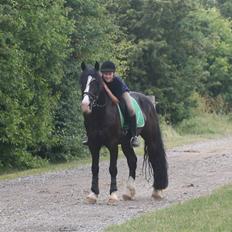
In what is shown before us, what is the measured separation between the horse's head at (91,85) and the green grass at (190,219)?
2.26 m

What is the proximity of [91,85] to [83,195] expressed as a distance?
8.88ft

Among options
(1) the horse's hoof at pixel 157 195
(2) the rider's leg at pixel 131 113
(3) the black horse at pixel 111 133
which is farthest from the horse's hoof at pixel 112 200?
(2) the rider's leg at pixel 131 113

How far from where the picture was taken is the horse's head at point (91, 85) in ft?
36.0

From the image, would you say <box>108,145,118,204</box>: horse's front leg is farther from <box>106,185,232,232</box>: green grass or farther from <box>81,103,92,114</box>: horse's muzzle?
<box>106,185,232,232</box>: green grass

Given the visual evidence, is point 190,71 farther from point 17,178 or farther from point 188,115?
point 17,178

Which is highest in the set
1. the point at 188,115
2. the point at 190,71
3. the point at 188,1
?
the point at 188,1

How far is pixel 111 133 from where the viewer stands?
11562 mm

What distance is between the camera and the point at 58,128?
69.4 feet

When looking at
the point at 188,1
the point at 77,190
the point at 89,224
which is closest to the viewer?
the point at 89,224

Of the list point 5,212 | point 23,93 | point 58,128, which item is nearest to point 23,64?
point 23,93

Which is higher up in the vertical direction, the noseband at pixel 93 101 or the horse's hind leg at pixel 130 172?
the noseband at pixel 93 101

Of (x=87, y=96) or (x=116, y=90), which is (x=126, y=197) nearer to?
(x=116, y=90)

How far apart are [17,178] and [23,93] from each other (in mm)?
2891

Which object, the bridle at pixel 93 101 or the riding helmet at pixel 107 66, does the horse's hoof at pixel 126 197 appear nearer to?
the bridle at pixel 93 101
